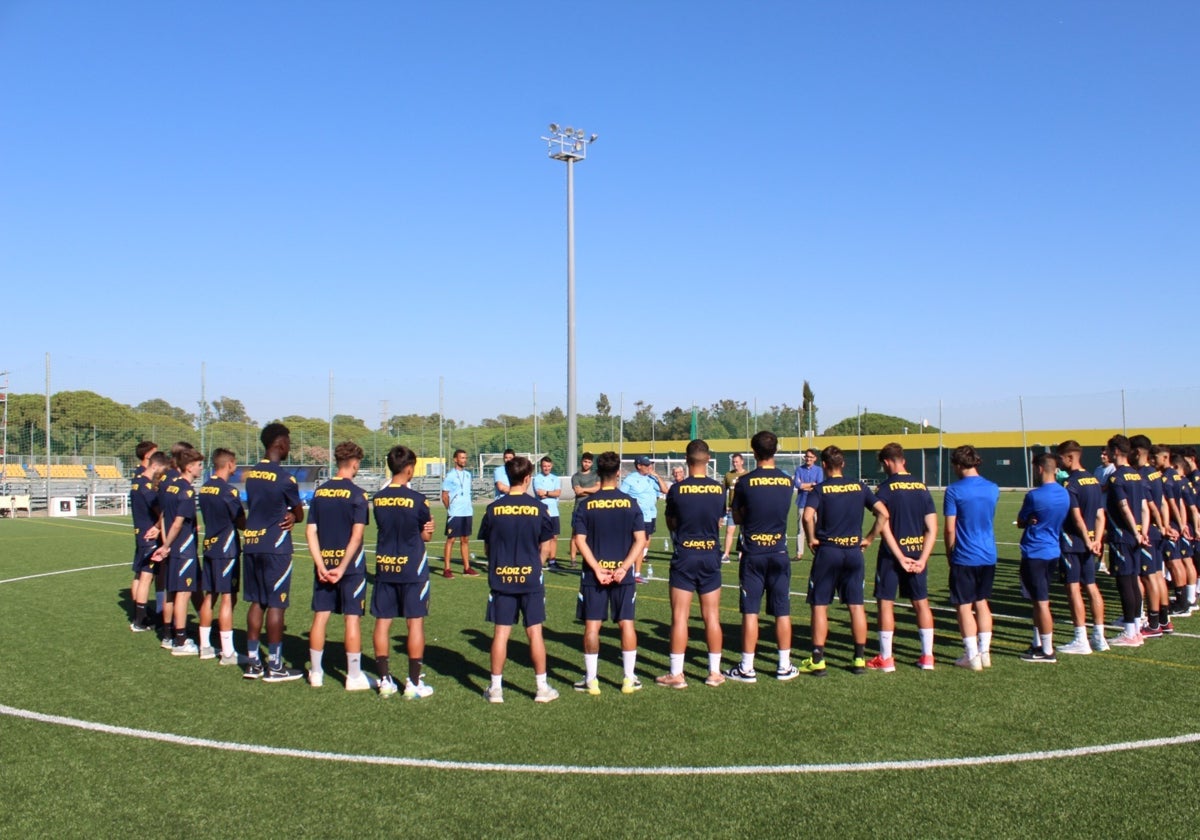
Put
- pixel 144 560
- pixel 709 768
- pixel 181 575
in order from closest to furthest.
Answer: pixel 709 768, pixel 181 575, pixel 144 560

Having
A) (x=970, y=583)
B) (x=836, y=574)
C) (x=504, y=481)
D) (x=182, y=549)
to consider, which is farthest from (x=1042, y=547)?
(x=182, y=549)

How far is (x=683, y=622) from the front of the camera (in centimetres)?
798

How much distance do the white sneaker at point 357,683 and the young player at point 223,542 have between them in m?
1.73

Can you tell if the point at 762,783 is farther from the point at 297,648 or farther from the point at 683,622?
the point at 297,648

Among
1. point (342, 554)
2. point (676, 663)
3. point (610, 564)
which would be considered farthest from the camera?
point (676, 663)

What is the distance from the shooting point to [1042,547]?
889 centimetres

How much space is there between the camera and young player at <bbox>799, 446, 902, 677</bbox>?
835 centimetres

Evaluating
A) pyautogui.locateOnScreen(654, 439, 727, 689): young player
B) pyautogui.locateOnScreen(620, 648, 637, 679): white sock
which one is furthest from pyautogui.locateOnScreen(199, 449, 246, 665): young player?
pyautogui.locateOnScreen(654, 439, 727, 689): young player

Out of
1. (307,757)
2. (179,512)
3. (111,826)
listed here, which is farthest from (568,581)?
(111,826)

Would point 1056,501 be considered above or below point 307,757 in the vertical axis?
above

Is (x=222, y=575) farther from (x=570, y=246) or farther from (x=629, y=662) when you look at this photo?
(x=570, y=246)

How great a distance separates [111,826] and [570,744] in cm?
275

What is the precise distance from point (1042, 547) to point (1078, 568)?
0.67 m

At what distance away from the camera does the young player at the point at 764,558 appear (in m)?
8.09
